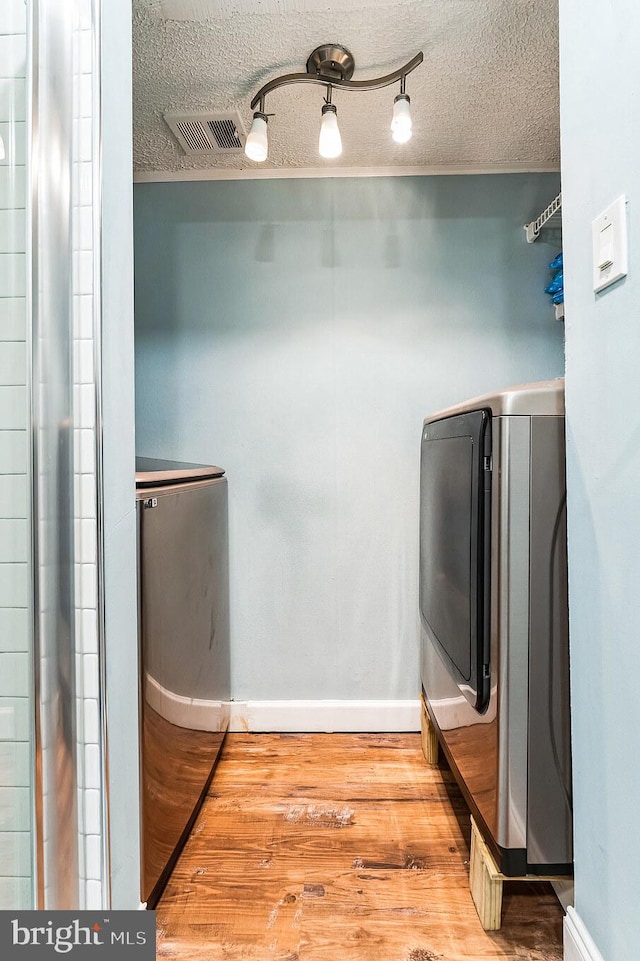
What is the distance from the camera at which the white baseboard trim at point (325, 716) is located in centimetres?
232

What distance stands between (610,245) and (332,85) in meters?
1.15

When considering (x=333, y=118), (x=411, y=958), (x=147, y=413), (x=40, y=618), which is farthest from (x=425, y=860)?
(x=333, y=118)

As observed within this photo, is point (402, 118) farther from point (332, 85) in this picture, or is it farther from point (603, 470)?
point (603, 470)

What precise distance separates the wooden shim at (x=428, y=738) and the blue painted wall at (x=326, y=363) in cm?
17

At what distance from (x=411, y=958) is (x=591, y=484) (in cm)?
101

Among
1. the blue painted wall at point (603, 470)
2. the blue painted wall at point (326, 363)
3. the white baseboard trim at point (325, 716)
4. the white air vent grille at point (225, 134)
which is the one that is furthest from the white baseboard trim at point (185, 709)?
the white air vent grille at point (225, 134)

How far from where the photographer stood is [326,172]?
7.55 feet

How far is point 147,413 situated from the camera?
2365 millimetres

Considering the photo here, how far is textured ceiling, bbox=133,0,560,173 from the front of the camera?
5.10 ft

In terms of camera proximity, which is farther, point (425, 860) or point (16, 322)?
point (425, 860)

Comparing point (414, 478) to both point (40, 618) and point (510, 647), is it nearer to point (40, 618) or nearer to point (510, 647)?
point (510, 647)

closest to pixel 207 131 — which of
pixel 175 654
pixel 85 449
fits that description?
pixel 85 449

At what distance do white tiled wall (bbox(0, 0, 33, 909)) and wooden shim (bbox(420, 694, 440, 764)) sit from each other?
147 cm

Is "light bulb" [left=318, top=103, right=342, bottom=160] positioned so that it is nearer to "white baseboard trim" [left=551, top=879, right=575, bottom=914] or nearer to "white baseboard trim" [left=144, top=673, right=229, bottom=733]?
"white baseboard trim" [left=144, top=673, right=229, bottom=733]
